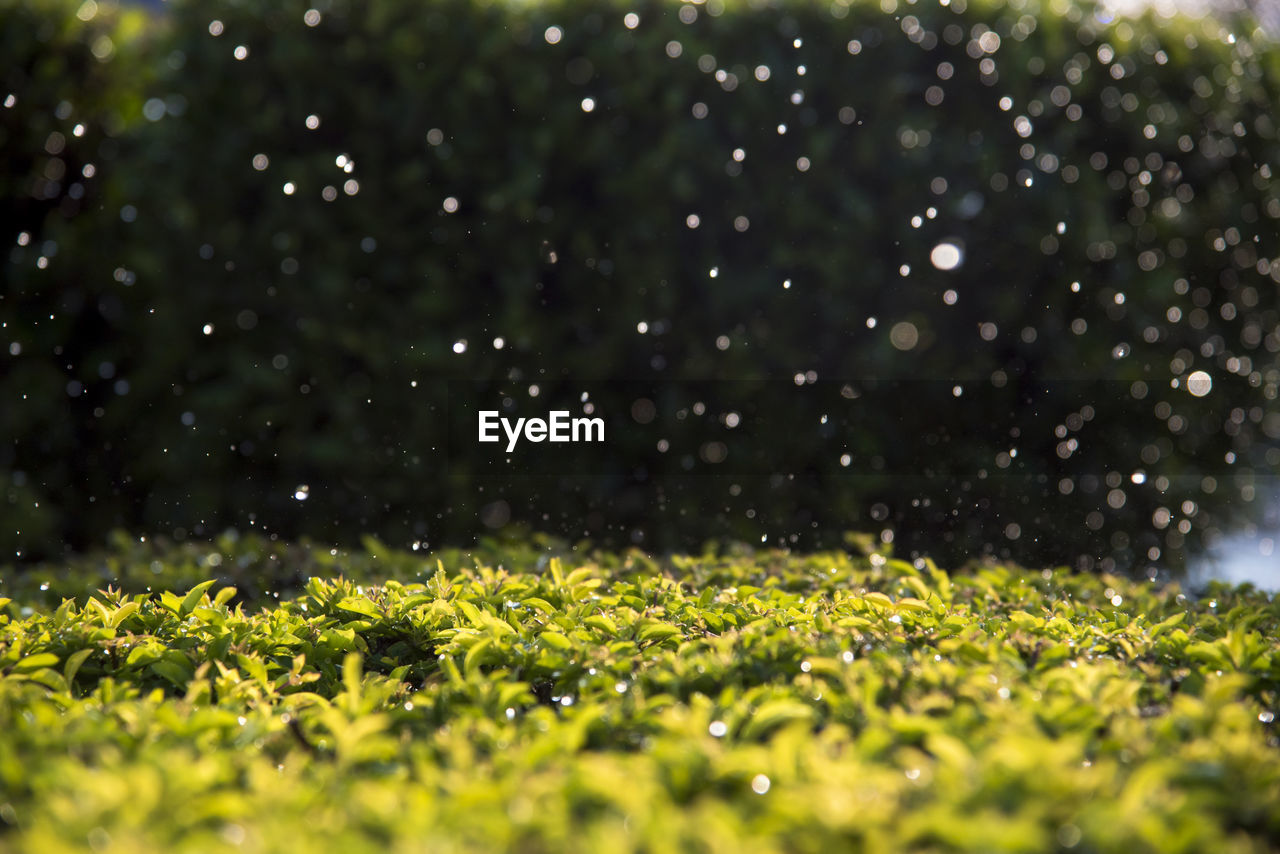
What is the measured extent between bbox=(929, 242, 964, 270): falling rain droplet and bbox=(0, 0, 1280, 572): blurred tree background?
2cm

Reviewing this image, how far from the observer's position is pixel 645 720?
184 cm

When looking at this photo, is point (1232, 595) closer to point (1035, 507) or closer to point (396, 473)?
point (1035, 507)

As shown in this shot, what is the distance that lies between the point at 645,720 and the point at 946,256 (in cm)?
429

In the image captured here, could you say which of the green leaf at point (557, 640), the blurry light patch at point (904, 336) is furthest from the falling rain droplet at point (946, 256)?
the green leaf at point (557, 640)

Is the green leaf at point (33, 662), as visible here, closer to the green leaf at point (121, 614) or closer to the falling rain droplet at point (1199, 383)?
the green leaf at point (121, 614)

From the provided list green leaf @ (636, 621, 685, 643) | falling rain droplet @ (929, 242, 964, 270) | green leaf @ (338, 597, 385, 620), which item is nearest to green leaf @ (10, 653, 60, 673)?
green leaf @ (338, 597, 385, 620)

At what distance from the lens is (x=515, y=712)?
2029 millimetres

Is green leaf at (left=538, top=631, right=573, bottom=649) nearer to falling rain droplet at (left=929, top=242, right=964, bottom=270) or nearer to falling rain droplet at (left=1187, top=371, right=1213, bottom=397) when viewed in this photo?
falling rain droplet at (left=929, top=242, right=964, bottom=270)

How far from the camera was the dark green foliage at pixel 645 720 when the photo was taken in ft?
4.62

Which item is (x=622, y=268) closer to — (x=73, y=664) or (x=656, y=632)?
(x=656, y=632)

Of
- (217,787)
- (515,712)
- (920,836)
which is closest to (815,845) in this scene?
(920,836)

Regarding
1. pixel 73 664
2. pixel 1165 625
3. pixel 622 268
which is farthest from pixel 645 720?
pixel 622 268

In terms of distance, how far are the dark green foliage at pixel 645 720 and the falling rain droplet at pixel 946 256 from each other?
281 centimetres

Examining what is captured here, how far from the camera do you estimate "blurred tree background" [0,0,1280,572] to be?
5297 mm
